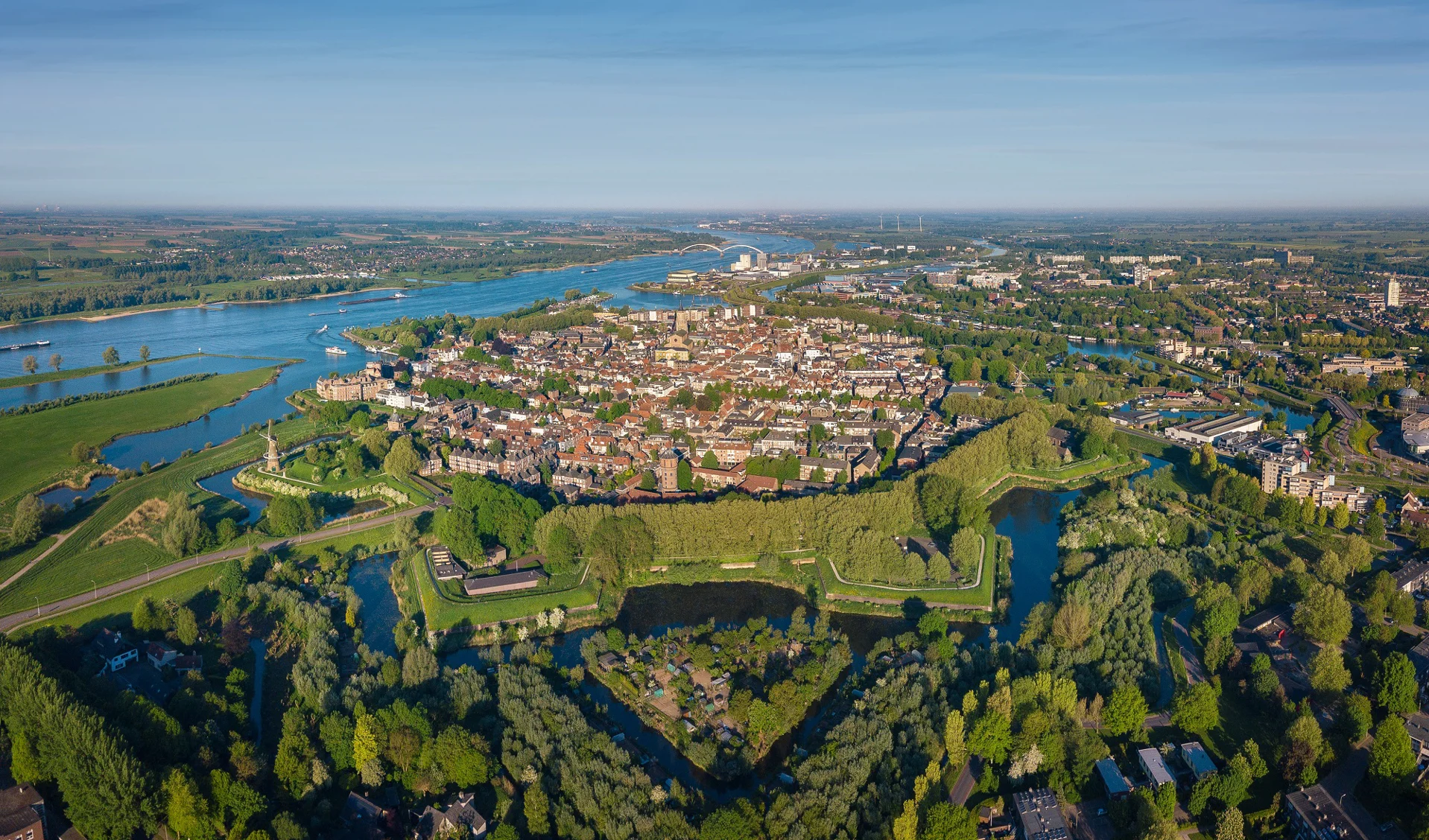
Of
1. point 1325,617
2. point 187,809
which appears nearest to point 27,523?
point 187,809

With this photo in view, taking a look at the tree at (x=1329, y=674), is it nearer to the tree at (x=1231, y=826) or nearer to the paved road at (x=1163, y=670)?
the paved road at (x=1163, y=670)

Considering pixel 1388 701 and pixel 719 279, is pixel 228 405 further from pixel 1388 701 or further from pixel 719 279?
pixel 719 279

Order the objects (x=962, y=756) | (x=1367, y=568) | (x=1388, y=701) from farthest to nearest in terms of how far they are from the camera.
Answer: (x=1367, y=568)
(x=1388, y=701)
(x=962, y=756)

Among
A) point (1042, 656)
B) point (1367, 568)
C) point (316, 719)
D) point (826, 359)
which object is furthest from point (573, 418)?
point (1367, 568)

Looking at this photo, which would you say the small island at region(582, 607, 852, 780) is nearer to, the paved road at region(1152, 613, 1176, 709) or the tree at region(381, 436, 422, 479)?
the paved road at region(1152, 613, 1176, 709)

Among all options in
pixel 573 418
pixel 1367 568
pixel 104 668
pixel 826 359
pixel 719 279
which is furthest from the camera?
pixel 719 279
